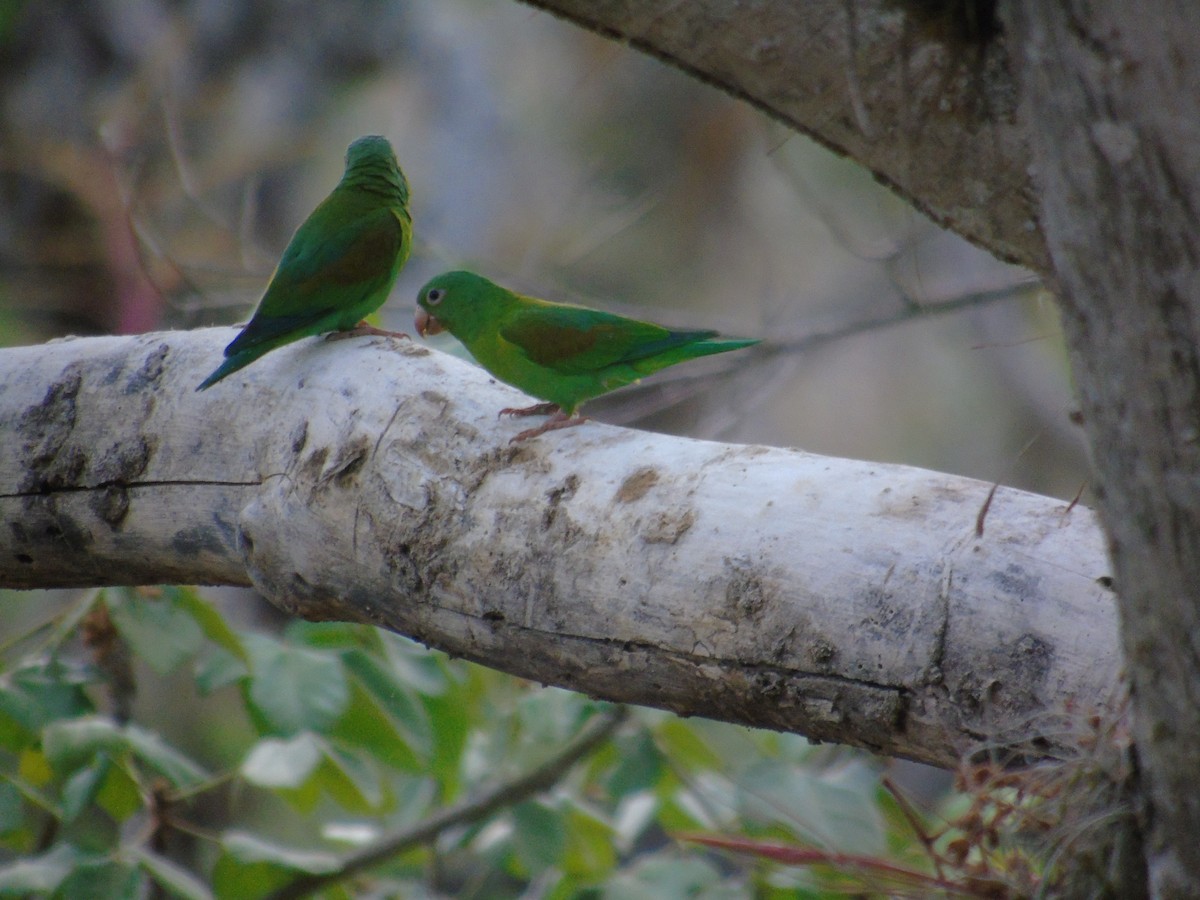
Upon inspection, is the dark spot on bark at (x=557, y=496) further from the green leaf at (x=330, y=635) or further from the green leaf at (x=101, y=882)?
the green leaf at (x=101, y=882)

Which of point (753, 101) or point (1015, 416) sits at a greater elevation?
point (753, 101)

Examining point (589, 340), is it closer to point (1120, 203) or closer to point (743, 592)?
point (743, 592)

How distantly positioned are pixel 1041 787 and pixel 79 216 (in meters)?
6.33

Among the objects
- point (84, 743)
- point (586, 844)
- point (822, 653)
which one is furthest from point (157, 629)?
point (822, 653)

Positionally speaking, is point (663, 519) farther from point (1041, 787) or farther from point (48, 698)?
point (48, 698)

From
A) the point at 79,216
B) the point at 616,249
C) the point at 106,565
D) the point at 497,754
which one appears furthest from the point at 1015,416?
the point at 106,565

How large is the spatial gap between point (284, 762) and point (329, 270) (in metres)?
1.12

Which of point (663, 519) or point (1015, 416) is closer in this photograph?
point (663, 519)

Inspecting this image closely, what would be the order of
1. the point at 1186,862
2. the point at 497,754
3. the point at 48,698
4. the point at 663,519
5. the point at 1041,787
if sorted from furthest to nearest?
1. the point at 497,754
2. the point at 48,698
3. the point at 663,519
4. the point at 1041,787
5. the point at 1186,862

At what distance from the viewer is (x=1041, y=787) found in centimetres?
114

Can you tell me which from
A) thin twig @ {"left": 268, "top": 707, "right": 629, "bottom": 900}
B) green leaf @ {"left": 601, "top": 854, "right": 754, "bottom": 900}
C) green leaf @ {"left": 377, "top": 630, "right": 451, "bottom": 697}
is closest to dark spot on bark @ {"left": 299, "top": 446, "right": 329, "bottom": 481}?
green leaf @ {"left": 377, "top": 630, "right": 451, "bottom": 697}

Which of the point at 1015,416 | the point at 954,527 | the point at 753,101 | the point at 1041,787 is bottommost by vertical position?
the point at 1015,416

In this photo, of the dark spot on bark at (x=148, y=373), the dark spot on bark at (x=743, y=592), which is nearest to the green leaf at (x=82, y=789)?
the dark spot on bark at (x=148, y=373)

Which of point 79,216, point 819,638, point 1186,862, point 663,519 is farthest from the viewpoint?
point 79,216
